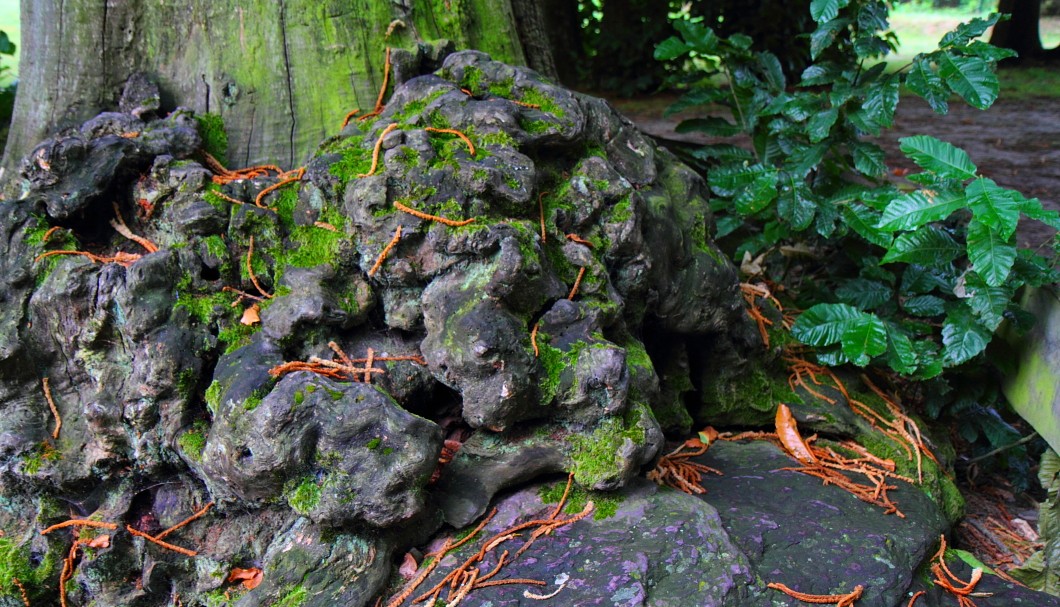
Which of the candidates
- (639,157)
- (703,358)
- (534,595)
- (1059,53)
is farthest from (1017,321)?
(1059,53)

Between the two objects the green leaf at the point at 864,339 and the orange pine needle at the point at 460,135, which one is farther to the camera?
the green leaf at the point at 864,339

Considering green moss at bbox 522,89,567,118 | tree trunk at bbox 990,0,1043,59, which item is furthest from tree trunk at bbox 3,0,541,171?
tree trunk at bbox 990,0,1043,59

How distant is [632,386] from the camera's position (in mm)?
2633

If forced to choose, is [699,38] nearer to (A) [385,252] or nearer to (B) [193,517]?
(A) [385,252]

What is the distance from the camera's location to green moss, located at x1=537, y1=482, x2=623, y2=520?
251cm

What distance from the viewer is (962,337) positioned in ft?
11.1

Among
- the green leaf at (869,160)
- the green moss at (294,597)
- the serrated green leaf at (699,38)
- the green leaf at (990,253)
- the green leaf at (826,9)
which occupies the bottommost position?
the green moss at (294,597)

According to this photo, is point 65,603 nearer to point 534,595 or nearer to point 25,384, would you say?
point 25,384

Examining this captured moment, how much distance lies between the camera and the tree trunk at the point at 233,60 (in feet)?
10.6

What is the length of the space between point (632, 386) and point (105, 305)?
1699 mm

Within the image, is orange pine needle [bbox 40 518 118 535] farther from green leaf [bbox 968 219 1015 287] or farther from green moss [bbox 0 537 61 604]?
green leaf [bbox 968 219 1015 287]

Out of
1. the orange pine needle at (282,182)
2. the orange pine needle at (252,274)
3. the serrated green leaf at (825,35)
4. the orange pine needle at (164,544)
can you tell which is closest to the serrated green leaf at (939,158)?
the serrated green leaf at (825,35)

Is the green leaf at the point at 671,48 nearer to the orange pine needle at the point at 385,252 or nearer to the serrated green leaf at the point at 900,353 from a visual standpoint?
the serrated green leaf at the point at 900,353

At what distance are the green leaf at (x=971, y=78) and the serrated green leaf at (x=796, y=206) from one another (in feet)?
2.48
